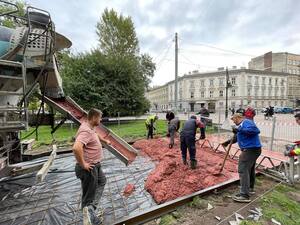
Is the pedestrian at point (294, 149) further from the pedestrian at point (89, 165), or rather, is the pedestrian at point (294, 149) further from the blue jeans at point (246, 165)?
the pedestrian at point (89, 165)

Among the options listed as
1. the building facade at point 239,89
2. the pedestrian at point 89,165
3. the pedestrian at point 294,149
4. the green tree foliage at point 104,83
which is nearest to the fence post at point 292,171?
the pedestrian at point 294,149

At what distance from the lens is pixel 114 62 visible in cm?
1803

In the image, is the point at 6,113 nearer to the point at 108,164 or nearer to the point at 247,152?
the point at 108,164

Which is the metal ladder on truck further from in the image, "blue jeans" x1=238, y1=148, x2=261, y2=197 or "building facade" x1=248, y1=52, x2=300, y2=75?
"building facade" x1=248, y1=52, x2=300, y2=75

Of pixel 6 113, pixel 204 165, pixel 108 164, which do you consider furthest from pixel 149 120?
pixel 6 113

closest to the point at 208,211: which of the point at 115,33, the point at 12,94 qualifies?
the point at 12,94

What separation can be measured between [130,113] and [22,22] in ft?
49.7

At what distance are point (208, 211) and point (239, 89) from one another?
56715 mm

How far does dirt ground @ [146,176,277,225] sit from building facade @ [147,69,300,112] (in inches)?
1950

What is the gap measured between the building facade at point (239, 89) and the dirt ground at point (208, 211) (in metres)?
49.5

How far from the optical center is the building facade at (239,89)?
54.0 meters

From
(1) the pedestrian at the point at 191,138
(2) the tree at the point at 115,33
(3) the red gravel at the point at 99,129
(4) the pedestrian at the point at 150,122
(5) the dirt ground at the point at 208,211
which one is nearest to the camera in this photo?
(5) the dirt ground at the point at 208,211

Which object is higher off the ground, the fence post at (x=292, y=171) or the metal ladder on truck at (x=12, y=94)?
the metal ladder on truck at (x=12, y=94)

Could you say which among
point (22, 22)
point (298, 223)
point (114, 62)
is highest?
point (114, 62)
